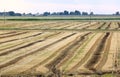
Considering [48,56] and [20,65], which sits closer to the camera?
[20,65]

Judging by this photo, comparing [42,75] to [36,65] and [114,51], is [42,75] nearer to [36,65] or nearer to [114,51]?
[36,65]

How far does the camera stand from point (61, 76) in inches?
642

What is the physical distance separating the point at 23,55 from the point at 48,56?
1848mm

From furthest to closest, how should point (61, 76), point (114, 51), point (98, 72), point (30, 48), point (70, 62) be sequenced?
A: 1. point (30, 48)
2. point (114, 51)
3. point (70, 62)
4. point (98, 72)
5. point (61, 76)

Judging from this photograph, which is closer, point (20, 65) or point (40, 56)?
point (20, 65)

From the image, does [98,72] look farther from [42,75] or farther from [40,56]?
[40,56]

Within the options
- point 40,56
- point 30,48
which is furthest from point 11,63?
point 30,48

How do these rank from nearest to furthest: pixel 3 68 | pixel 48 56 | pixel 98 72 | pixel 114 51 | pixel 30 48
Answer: pixel 98 72, pixel 3 68, pixel 48 56, pixel 114 51, pixel 30 48

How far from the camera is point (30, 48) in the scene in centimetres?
2836

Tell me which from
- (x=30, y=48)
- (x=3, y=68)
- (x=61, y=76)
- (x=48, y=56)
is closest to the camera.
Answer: (x=61, y=76)

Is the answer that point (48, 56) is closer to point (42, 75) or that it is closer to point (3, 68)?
point (3, 68)

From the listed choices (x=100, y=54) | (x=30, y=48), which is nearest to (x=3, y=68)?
(x=100, y=54)

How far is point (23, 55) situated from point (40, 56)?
134 cm

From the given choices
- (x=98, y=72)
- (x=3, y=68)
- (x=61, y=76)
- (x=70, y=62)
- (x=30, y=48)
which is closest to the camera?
(x=61, y=76)
